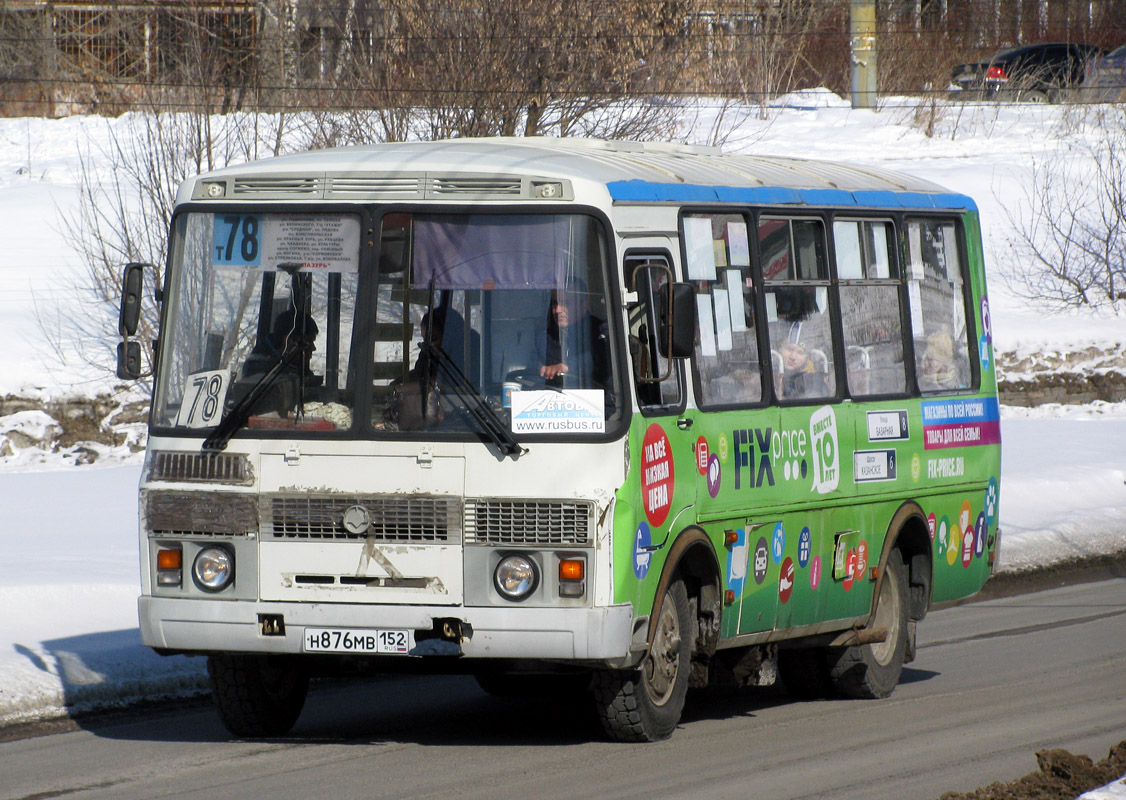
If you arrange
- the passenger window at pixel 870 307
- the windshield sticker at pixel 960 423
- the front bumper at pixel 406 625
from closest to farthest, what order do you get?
the front bumper at pixel 406 625
the passenger window at pixel 870 307
the windshield sticker at pixel 960 423

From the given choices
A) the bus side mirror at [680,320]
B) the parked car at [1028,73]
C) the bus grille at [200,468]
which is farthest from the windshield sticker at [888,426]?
the parked car at [1028,73]

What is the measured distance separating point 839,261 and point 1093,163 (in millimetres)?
29901

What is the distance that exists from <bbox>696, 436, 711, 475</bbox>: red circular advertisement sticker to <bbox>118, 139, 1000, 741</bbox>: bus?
0.05 feet

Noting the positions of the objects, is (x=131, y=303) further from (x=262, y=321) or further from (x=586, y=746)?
(x=586, y=746)

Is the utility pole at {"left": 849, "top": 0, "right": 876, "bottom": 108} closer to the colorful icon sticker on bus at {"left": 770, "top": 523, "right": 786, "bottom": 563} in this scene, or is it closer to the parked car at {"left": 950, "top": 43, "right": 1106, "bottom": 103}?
the parked car at {"left": 950, "top": 43, "right": 1106, "bottom": 103}

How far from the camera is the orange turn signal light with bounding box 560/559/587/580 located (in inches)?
301

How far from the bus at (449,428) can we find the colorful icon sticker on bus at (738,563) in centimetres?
2

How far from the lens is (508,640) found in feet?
25.1

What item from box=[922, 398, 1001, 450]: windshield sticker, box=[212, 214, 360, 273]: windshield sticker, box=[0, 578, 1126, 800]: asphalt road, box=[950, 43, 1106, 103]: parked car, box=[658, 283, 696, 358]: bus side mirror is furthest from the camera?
box=[950, 43, 1106, 103]: parked car

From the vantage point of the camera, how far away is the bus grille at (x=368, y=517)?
7750mm

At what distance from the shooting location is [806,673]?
A: 10328 mm

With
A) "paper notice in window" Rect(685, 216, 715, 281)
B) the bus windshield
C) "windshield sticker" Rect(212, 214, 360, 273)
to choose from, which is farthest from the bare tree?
"windshield sticker" Rect(212, 214, 360, 273)

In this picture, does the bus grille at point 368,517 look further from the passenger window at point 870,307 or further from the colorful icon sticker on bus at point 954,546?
the colorful icon sticker on bus at point 954,546

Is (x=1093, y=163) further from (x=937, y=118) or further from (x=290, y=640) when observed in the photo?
(x=290, y=640)
